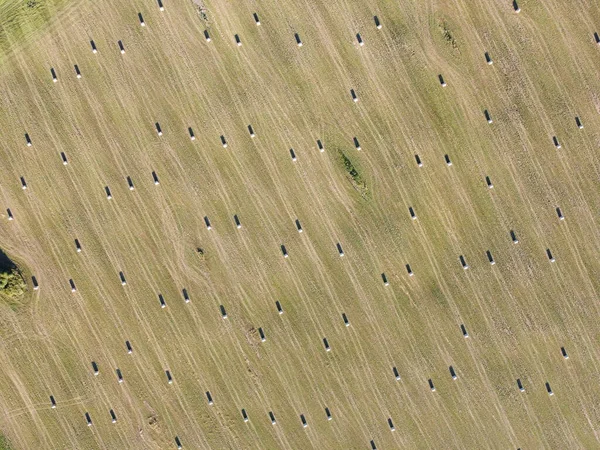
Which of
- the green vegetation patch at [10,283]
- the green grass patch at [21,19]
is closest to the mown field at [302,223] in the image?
the green grass patch at [21,19]

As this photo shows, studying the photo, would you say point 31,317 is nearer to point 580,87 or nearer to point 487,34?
point 487,34

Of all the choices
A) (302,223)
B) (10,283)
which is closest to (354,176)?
(302,223)

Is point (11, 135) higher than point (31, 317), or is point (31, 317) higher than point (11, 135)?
point (11, 135)

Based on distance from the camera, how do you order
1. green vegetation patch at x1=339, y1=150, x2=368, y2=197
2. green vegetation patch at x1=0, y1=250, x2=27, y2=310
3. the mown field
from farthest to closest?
green vegetation patch at x1=0, y1=250, x2=27, y2=310 → green vegetation patch at x1=339, y1=150, x2=368, y2=197 → the mown field

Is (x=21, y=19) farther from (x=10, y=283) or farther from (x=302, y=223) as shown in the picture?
(x=302, y=223)

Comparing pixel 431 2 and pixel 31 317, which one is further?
pixel 31 317

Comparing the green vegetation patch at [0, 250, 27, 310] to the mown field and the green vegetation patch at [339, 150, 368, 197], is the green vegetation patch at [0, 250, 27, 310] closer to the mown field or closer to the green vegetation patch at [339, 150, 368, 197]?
the mown field

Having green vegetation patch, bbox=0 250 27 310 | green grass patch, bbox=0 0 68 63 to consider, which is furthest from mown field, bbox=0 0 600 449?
green vegetation patch, bbox=0 250 27 310

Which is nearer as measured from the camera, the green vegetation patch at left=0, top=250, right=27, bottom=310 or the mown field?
the mown field

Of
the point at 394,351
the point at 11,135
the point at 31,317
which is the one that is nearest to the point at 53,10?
the point at 11,135
